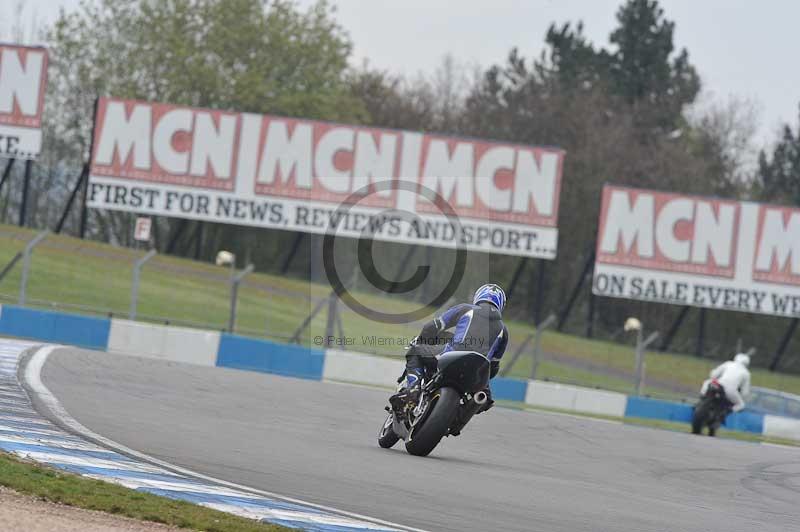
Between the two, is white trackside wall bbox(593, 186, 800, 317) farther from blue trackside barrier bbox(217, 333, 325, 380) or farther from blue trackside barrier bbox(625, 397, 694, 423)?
blue trackside barrier bbox(217, 333, 325, 380)

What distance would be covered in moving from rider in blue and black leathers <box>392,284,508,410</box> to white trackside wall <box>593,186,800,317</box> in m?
26.0

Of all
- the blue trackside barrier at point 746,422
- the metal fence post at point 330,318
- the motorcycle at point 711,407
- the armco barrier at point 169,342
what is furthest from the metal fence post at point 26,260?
the blue trackside barrier at point 746,422

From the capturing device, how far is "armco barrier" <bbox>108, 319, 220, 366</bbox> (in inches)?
973

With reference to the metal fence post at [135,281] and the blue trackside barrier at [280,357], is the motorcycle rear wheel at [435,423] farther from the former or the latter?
the metal fence post at [135,281]

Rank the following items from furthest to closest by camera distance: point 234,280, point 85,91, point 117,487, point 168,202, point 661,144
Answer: point 661,144
point 85,91
point 168,202
point 234,280
point 117,487

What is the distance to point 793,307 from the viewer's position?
38.3 m

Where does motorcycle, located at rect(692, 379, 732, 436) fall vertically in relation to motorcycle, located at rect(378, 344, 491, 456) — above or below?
below

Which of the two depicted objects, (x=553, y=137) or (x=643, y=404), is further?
(x=553, y=137)

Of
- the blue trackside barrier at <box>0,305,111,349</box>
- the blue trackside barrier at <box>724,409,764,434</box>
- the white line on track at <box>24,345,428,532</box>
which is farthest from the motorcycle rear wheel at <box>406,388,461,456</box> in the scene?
the blue trackside barrier at <box>724,409,764,434</box>

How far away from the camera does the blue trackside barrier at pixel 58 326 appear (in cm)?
2450

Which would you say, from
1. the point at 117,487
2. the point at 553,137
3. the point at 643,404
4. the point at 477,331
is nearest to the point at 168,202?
the point at 643,404

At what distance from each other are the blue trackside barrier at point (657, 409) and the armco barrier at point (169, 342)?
8.24 m

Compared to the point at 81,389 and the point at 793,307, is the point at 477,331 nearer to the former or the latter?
the point at 81,389

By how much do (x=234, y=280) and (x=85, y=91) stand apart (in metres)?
34.1
